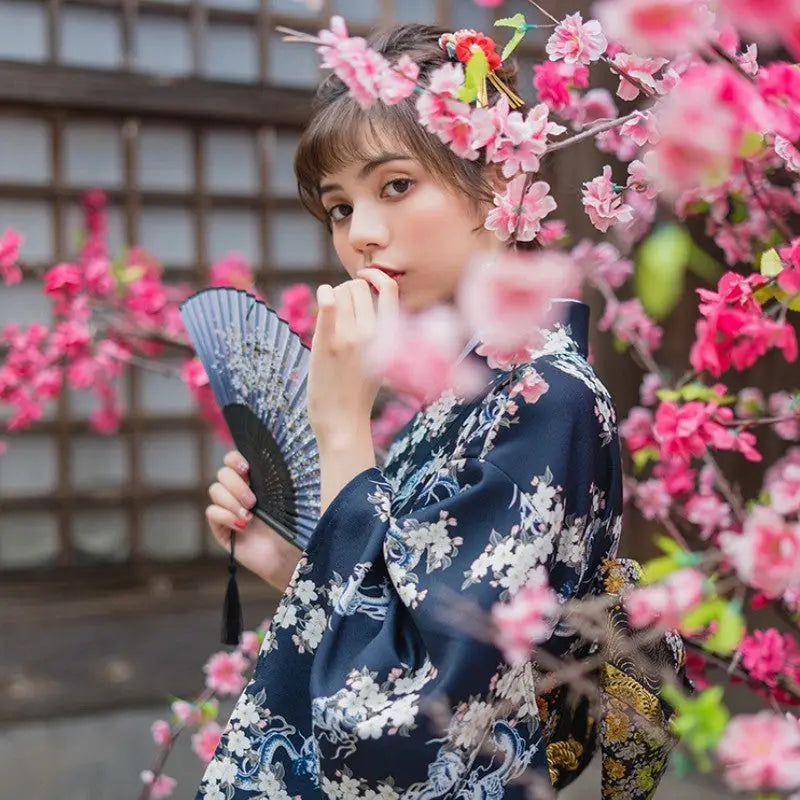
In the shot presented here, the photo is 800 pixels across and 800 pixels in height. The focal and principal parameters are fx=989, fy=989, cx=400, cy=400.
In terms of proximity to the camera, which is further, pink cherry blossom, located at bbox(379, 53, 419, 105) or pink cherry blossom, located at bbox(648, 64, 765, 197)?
pink cherry blossom, located at bbox(379, 53, 419, 105)

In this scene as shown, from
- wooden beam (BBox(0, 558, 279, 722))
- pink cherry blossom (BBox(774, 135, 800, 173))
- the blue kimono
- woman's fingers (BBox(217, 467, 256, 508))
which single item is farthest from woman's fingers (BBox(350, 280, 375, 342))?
wooden beam (BBox(0, 558, 279, 722))

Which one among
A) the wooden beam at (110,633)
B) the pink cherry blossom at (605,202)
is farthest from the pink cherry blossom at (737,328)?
the wooden beam at (110,633)

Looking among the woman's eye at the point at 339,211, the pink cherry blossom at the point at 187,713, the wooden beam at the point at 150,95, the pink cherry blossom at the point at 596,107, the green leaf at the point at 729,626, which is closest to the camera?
the green leaf at the point at 729,626

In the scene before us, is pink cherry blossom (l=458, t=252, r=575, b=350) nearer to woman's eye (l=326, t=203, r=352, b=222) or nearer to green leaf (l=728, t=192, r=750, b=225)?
woman's eye (l=326, t=203, r=352, b=222)

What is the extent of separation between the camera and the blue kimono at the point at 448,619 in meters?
1.43

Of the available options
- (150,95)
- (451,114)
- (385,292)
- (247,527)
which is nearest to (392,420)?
(150,95)

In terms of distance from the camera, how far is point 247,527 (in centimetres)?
213

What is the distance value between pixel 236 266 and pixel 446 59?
2.43 m

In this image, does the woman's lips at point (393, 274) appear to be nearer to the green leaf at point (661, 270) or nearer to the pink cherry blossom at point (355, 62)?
the pink cherry blossom at point (355, 62)

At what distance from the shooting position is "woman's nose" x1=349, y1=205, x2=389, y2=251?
5.85ft

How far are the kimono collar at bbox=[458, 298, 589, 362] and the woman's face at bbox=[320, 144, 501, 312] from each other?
0.41ft

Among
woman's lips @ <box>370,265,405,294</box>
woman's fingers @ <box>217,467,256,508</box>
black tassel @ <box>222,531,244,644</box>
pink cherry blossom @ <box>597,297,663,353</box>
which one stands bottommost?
black tassel @ <box>222,531,244,644</box>

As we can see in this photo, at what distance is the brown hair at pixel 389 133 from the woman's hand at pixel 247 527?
0.64 meters

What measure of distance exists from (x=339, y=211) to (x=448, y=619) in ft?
2.88
